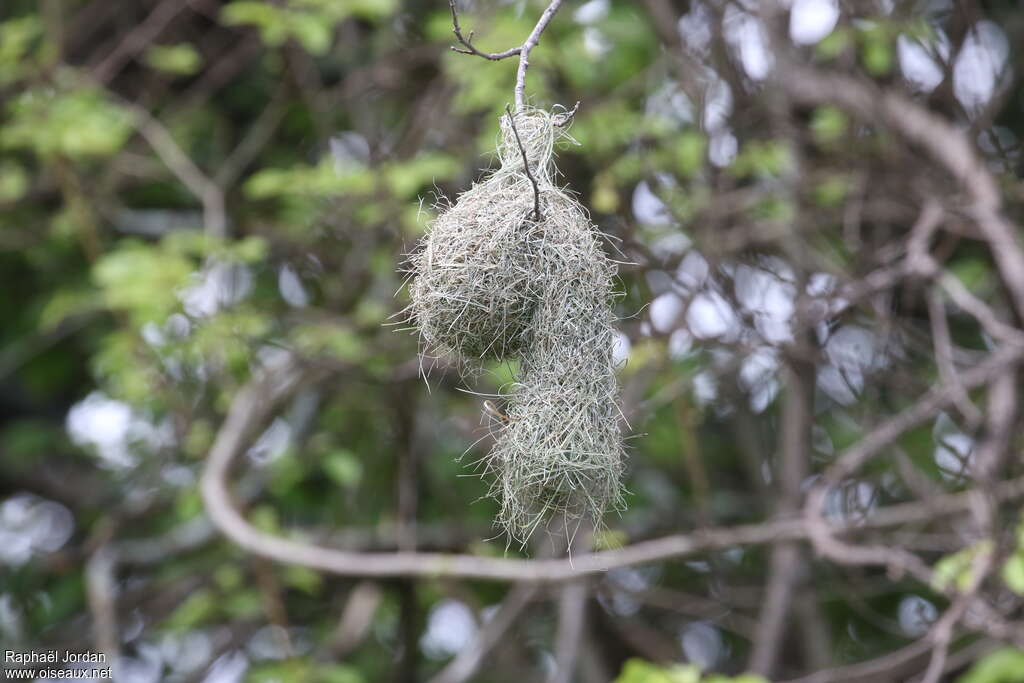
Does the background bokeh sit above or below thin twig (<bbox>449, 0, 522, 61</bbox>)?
below

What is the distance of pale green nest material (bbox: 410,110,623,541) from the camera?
1.69 m

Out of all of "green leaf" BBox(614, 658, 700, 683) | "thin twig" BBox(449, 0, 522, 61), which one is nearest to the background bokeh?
"green leaf" BBox(614, 658, 700, 683)

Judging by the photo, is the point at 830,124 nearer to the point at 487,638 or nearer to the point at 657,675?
the point at 487,638

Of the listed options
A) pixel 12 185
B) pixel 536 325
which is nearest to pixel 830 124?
pixel 536 325

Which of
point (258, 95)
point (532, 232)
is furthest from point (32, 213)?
point (532, 232)

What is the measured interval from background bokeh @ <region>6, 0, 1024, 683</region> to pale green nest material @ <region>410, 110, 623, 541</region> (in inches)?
48.5

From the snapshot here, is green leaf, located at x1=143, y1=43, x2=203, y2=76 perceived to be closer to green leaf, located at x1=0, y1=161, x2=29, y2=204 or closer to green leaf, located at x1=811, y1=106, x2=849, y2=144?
green leaf, located at x1=0, y1=161, x2=29, y2=204

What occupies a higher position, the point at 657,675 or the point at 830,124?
the point at 657,675

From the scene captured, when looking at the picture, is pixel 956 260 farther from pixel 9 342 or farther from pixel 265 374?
pixel 9 342

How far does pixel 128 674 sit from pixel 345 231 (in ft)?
7.74

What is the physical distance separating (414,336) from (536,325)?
1835mm

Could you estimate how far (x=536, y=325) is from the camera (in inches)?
66.7

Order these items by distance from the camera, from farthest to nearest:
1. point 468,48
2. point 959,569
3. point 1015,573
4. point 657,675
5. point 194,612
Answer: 1. point 194,612
2. point 959,569
3. point 657,675
4. point 1015,573
5. point 468,48

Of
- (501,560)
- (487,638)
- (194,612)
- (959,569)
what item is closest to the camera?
(959,569)
